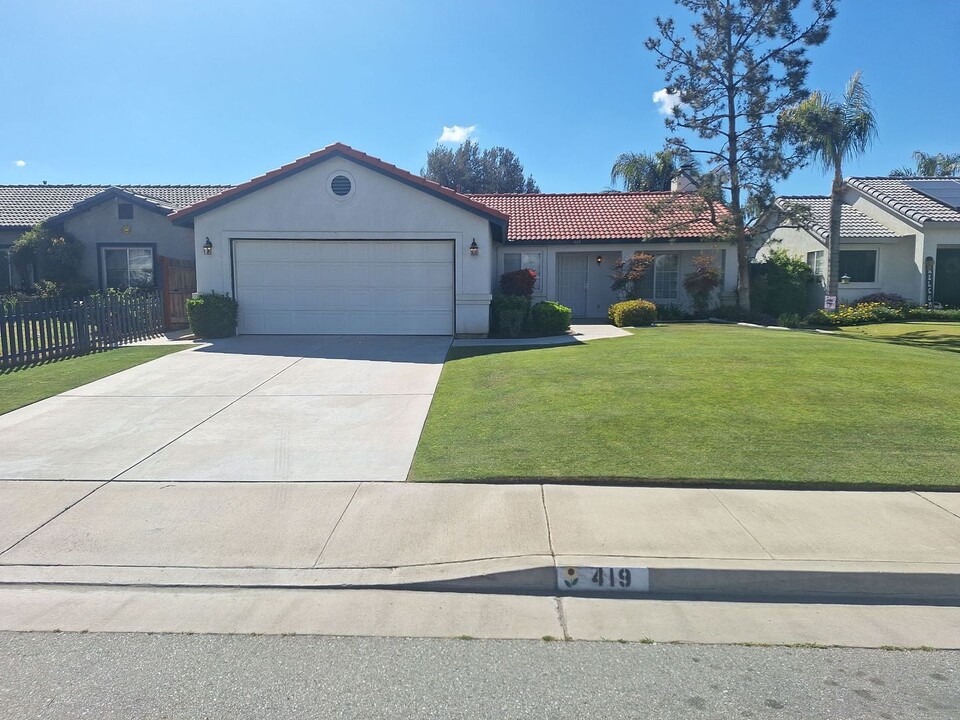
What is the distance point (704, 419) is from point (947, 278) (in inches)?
790

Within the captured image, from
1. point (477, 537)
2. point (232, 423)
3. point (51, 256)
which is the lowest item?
point (477, 537)

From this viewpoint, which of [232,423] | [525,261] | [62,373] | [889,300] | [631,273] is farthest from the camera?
[525,261]

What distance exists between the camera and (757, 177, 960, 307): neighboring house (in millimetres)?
22859

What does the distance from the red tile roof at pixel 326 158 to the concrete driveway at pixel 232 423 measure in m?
4.69

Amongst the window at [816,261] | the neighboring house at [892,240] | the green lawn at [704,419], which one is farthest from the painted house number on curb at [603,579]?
the window at [816,261]

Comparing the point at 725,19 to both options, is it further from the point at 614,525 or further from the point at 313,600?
the point at 313,600

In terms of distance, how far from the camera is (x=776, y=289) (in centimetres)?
2241

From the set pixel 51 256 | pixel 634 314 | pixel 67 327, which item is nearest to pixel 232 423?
pixel 67 327

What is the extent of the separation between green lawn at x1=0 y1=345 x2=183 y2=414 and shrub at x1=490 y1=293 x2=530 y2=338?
7.22 metres

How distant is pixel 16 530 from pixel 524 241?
18.2m

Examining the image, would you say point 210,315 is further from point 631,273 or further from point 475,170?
point 475,170

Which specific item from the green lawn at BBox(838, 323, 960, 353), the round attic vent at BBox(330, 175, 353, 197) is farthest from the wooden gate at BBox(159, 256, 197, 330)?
the green lawn at BBox(838, 323, 960, 353)

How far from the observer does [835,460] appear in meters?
6.81

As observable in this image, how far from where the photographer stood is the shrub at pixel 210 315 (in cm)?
1623
